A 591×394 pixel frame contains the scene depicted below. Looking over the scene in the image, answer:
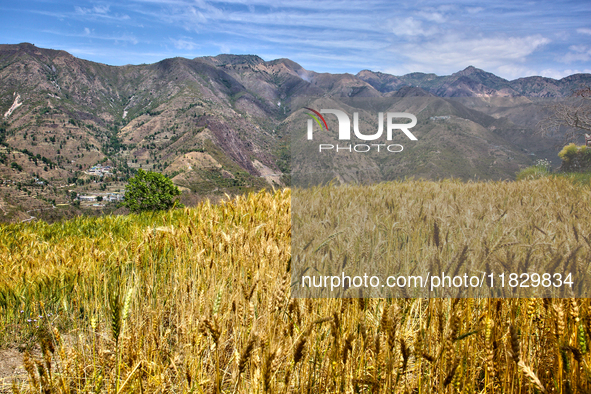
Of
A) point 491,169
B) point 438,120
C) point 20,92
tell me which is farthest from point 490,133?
point 20,92

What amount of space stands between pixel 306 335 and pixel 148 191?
21.7 m

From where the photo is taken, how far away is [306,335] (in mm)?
1224

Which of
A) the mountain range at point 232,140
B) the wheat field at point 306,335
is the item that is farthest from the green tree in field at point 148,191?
the wheat field at point 306,335

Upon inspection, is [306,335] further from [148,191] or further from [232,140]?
[232,140]

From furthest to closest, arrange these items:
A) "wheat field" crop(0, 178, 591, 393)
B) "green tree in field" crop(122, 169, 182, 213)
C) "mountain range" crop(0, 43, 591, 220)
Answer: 1. "green tree in field" crop(122, 169, 182, 213)
2. "mountain range" crop(0, 43, 591, 220)
3. "wheat field" crop(0, 178, 591, 393)

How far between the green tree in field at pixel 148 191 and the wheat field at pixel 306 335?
18418 millimetres

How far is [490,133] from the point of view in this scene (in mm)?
1965

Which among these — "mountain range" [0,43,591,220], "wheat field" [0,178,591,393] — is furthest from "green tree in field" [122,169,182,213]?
"wheat field" [0,178,591,393]

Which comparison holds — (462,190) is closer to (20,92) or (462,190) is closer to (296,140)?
(296,140)

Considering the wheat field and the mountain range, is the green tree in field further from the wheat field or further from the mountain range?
the wheat field

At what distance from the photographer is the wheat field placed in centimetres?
100

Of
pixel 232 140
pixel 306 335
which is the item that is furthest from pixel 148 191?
pixel 232 140

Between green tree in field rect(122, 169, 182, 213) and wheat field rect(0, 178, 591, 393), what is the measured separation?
18.4 meters

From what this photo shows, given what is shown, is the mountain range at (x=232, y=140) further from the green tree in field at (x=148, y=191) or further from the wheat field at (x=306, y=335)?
the green tree in field at (x=148, y=191)
